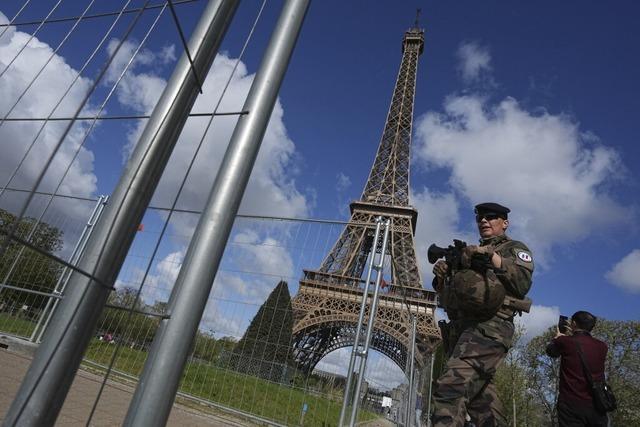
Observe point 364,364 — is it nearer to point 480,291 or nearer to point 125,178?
point 480,291

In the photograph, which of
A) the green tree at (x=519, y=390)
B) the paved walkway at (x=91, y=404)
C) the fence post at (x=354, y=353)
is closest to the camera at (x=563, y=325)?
the fence post at (x=354, y=353)

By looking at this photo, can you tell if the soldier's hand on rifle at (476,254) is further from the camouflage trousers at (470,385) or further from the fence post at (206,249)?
the fence post at (206,249)

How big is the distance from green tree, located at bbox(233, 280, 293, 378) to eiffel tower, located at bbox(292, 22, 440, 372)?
4448mm

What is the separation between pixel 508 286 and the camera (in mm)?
2750

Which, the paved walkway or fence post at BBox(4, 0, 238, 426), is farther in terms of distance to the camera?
the paved walkway

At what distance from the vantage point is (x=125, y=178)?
1.13m

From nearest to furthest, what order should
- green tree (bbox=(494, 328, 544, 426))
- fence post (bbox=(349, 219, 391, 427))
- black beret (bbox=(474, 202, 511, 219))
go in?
black beret (bbox=(474, 202, 511, 219)) → fence post (bbox=(349, 219, 391, 427)) → green tree (bbox=(494, 328, 544, 426))

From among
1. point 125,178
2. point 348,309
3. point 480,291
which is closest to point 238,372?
point 480,291

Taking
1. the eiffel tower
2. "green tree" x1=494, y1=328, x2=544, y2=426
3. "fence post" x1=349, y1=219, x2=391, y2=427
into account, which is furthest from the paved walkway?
"green tree" x1=494, y1=328, x2=544, y2=426

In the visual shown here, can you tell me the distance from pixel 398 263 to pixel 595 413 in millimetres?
24431

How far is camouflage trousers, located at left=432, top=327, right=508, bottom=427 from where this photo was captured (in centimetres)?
243

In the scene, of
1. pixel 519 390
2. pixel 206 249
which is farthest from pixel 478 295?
pixel 519 390

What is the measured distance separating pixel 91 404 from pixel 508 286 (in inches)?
147

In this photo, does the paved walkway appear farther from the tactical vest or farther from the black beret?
the black beret
